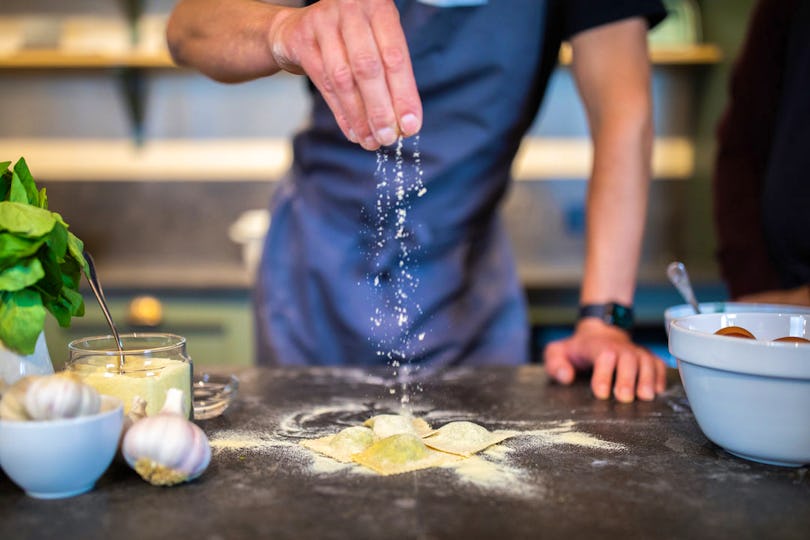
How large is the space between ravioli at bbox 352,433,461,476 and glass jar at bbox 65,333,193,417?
21 cm

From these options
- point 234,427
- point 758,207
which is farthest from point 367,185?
point 758,207

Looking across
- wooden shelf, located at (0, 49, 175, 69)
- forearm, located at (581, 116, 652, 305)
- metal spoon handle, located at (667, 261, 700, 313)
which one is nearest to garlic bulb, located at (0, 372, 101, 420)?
metal spoon handle, located at (667, 261, 700, 313)

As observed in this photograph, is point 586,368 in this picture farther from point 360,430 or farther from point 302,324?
point 302,324

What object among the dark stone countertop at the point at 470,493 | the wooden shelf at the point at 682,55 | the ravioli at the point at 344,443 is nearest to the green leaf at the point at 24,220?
the dark stone countertop at the point at 470,493

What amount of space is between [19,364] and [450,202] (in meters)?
0.95

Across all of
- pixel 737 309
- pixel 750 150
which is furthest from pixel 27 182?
pixel 750 150

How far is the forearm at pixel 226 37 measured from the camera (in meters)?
1.04

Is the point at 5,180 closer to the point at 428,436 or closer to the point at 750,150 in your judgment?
the point at 428,436

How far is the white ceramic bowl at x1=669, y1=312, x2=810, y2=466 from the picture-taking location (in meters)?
0.78

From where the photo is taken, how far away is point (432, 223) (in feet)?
5.20

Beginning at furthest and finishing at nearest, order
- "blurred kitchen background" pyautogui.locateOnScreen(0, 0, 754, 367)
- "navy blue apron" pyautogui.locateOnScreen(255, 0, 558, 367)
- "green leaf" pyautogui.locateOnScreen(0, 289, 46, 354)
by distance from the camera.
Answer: "blurred kitchen background" pyautogui.locateOnScreen(0, 0, 754, 367)
"navy blue apron" pyautogui.locateOnScreen(255, 0, 558, 367)
"green leaf" pyautogui.locateOnScreen(0, 289, 46, 354)

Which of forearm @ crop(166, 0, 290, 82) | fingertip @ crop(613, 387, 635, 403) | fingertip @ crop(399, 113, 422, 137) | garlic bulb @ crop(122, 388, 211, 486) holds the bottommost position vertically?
→ fingertip @ crop(613, 387, 635, 403)

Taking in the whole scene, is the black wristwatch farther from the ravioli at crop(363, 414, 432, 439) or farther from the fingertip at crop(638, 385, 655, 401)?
the ravioli at crop(363, 414, 432, 439)

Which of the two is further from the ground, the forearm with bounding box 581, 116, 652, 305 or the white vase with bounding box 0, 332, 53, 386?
the forearm with bounding box 581, 116, 652, 305
